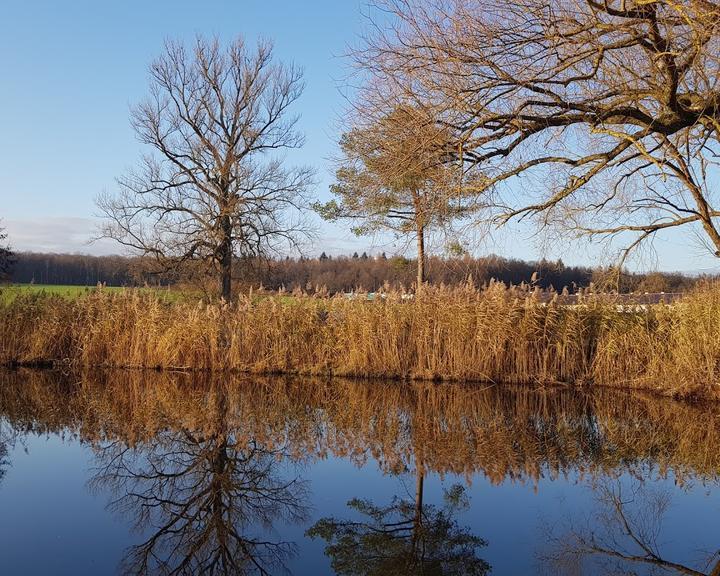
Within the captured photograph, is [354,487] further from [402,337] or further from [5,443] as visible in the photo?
[402,337]

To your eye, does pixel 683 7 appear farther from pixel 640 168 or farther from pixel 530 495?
pixel 530 495

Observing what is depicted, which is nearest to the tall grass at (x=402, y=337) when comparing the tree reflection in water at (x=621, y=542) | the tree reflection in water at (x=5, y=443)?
the tree reflection in water at (x=5, y=443)

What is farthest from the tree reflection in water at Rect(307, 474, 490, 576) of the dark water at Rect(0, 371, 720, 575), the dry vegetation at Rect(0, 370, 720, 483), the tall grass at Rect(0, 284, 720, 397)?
the tall grass at Rect(0, 284, 720, 397)

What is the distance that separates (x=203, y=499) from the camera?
198 inches

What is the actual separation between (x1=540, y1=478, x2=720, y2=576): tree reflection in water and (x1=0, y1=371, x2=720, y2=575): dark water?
0.02 m

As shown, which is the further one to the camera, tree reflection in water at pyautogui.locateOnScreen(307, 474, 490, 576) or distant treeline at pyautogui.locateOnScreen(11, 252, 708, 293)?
distant treeline at pyautogui.locateOnScreen(11, 252, 708, 293)

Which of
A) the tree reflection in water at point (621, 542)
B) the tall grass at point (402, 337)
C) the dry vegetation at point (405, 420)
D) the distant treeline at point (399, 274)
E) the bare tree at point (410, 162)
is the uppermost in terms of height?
the bare tree at point (410, 162)

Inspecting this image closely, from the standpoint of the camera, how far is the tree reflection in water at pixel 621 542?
4.05 m

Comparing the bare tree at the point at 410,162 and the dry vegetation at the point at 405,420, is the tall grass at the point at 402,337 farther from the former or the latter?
the bare tree at the point at 410,162

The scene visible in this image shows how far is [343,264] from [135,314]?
118ft

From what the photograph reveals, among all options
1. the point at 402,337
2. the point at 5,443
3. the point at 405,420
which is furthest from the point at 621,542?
the point at 402,337

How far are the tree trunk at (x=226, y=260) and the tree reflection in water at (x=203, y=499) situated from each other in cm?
1571

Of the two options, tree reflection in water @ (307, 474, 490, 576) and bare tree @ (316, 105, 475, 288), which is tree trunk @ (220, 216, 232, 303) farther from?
tree reflection in water @ (307, 474, 490, 576)

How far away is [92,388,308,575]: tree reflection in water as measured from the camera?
404 centimetres
